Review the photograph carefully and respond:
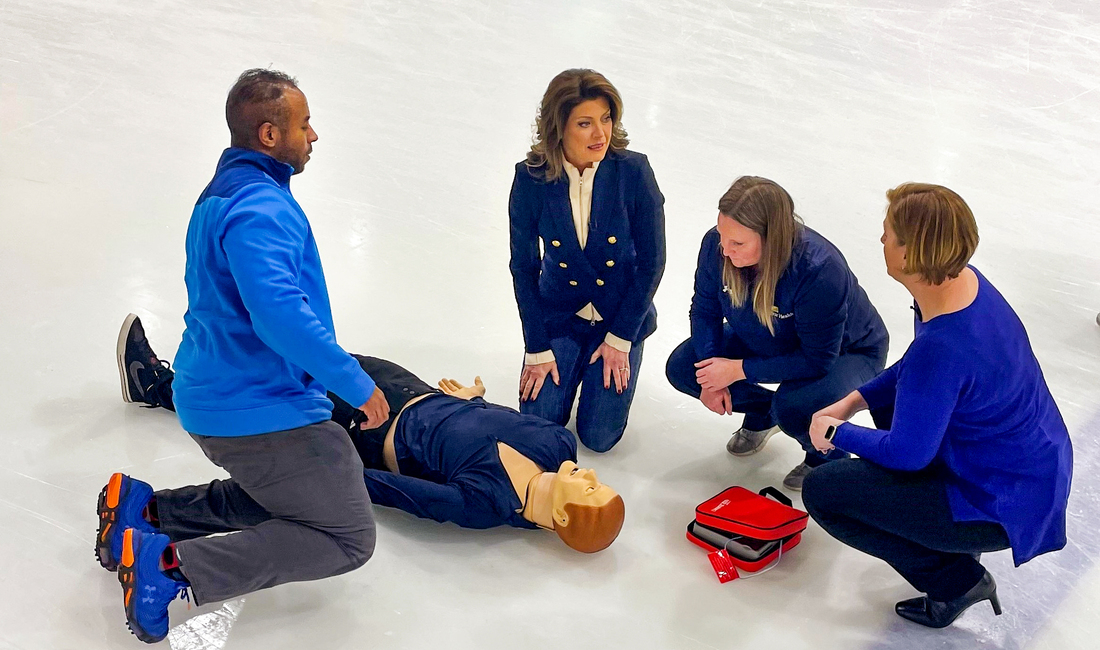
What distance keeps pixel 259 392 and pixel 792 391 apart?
1476 mm

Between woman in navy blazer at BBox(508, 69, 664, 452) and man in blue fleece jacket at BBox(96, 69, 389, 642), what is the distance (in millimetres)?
840

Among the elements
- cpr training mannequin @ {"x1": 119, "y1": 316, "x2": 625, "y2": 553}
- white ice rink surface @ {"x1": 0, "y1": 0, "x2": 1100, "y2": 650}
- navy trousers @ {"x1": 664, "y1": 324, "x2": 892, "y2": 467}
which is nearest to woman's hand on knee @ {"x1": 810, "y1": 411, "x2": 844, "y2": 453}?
navy trousers @ {"x1": 664, "y1": 324, "x2": 892, "y2": 467}

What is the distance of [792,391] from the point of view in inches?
119

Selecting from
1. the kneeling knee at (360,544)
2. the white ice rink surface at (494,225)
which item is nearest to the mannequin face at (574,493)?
the white ice rink surface at (494,225)

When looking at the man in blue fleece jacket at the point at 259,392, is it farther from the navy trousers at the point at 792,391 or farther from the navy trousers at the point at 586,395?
the navy trousers at the point at 792,391

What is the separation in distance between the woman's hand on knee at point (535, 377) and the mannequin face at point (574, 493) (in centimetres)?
60

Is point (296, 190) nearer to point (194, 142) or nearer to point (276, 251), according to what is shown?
point (194, 142)

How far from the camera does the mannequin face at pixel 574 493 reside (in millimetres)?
2717

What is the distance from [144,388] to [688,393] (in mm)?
1668

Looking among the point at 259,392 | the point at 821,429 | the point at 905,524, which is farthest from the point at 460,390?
the point at 905,524

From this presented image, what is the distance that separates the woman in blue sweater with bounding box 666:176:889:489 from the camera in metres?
2.81

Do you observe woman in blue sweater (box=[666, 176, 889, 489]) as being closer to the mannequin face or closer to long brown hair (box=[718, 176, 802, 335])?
long brown hair (box=[718, 176, 802, 335])

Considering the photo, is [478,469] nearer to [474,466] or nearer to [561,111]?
[474,466]

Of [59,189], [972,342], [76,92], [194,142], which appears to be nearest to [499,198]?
[194,142]
